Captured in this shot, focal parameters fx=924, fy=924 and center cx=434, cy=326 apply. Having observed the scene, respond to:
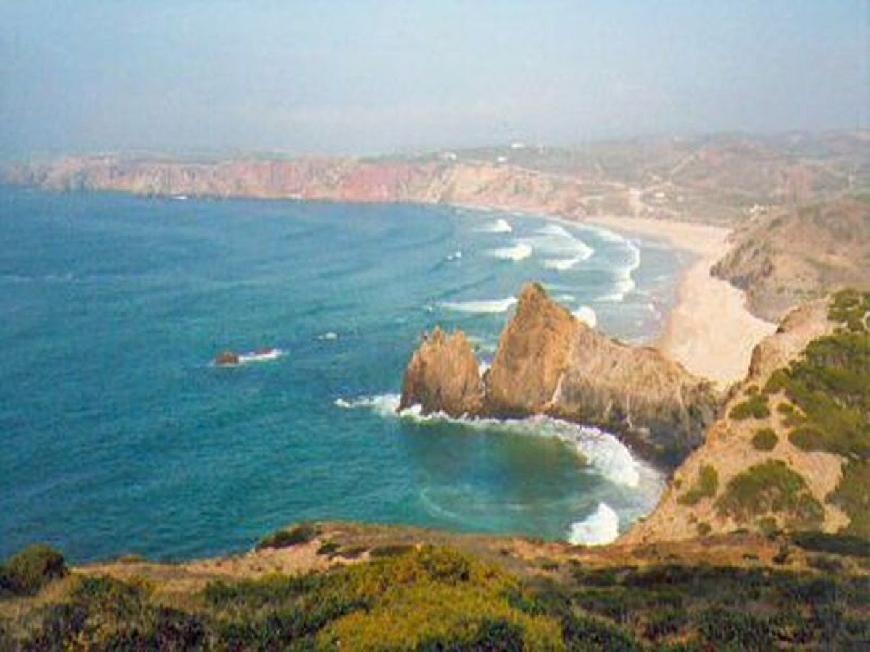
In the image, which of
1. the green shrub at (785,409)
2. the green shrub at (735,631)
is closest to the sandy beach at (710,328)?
the green shrub at (785,409)

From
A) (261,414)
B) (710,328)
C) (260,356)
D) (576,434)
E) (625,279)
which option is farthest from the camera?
(625,279)

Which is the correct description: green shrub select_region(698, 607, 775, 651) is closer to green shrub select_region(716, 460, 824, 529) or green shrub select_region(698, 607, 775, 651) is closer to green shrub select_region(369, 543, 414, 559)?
green shrub select_region(369, 543, 414, 559)

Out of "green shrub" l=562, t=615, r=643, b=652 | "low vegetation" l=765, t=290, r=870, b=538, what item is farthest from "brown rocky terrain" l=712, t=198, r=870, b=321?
"green shrub" l=562, t=615, r=643, b=652

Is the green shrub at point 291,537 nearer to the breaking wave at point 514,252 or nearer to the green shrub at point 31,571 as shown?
the green shrub at point 31,571

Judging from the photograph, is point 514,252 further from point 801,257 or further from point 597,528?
point 597,528

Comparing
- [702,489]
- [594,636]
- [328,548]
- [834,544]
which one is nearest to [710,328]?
[702,489]
